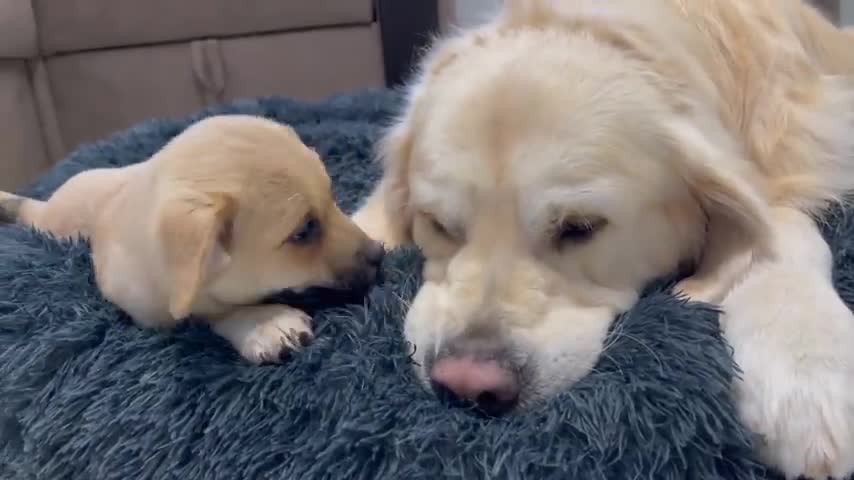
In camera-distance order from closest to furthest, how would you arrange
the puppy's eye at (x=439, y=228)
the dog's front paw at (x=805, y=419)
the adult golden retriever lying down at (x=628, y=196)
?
the dog's front paw at (x=805, y=419)
the adult golden retriever lying down at (x=628, y=196)
the puppy's eye at (x=439, y=228)

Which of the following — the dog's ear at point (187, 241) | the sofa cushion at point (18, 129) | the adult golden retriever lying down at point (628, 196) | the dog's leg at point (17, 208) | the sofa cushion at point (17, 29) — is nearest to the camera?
the adult golden retriever lying down at point (628, 196)

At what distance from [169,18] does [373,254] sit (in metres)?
1.82

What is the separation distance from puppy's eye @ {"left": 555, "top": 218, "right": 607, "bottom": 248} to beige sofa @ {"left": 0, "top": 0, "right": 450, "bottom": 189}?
76.9 inches

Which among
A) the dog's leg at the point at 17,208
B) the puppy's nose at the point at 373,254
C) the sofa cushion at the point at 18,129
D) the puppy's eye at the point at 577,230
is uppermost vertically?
the puppy's eye at the point at 577,230

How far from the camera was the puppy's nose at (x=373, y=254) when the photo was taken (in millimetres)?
1275

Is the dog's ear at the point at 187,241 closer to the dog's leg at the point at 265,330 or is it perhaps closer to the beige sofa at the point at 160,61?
the dog's leg at the point at 265,330

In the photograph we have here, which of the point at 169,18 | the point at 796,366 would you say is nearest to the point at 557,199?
the point at 796,366

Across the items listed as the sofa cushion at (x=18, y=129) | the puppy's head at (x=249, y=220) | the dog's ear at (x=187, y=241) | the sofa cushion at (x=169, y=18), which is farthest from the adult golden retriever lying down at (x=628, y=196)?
the sofa cushion at (x=18, y=129)

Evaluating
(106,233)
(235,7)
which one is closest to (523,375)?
(106,233)

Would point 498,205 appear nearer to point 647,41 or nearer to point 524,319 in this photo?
point 524,319

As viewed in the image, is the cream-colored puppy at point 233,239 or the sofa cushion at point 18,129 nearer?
the cream-colored puppy at point 233,239

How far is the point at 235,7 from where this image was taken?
111 inches

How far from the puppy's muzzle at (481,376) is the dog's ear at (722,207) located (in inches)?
11.6

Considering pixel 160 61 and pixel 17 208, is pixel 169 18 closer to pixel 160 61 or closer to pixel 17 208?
pixel 160 61
